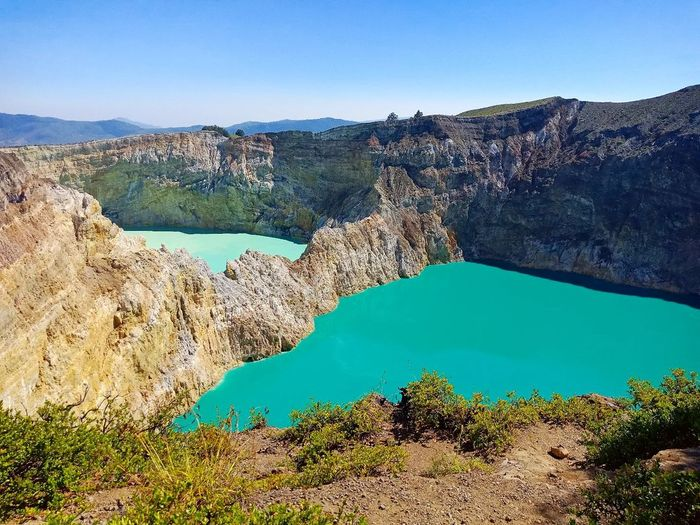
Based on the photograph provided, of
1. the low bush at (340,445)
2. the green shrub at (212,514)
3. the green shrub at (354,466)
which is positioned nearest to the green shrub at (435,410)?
the low bush at (340,445)

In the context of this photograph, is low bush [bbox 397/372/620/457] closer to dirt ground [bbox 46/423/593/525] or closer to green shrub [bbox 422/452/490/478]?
green shrub [bbox 422/452/490/478]

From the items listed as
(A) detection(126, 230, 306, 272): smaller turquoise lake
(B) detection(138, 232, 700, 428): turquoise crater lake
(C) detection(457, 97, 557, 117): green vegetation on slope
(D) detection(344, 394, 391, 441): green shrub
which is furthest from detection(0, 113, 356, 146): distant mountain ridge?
(D) detection(344, 394, 391, 441): green shrub

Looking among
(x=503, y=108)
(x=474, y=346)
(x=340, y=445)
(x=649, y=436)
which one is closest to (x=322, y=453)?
(x=340, y=445)

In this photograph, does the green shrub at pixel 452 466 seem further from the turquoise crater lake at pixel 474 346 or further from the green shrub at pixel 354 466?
the turquoise crater lake at pixel 474 346

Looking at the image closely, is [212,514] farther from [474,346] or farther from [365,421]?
[474,346]

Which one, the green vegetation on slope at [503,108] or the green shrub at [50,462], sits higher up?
the green vegetation on slope at [503,108]

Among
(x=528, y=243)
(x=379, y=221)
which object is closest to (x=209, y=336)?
(x=379, y=221)

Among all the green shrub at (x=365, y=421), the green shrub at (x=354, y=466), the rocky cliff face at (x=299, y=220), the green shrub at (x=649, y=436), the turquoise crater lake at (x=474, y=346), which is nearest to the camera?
the green shrub at (x=649, y=436)

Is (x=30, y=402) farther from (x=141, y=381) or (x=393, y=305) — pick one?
(x=393, y=305)
